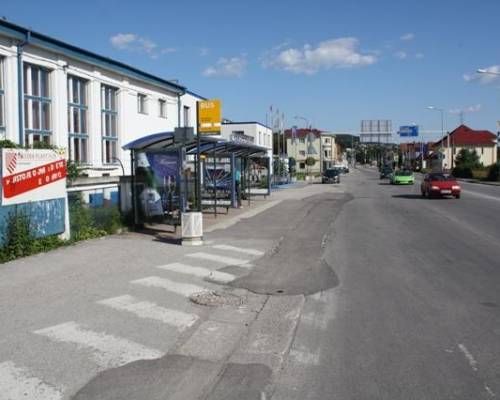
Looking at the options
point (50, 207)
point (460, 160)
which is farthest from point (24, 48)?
point (460, 160)

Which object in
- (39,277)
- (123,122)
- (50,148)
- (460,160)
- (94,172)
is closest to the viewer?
(39,277)

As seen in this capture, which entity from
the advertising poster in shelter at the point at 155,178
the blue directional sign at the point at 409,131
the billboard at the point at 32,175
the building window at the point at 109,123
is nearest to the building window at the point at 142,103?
the building window at the point at 109,123

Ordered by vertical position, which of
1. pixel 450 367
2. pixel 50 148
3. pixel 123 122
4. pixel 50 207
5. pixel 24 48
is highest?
pixel 24 48

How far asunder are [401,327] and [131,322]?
125 inches

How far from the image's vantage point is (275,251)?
42.3ft

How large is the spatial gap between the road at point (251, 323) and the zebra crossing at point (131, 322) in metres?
0.02

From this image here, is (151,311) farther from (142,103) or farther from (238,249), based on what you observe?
(142,103)

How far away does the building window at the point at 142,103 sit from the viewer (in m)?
28.0

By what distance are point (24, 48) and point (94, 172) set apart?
580cm

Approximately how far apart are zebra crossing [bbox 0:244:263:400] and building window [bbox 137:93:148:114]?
17790 mm

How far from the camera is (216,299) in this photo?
824 centimetres

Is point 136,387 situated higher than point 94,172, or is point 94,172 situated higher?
point 94,172

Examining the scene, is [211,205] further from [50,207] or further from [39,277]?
[39,277]

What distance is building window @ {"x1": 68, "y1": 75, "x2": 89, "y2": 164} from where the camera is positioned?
2164 centimetres
